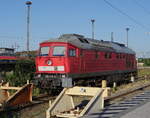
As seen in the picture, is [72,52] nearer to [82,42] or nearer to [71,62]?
[71,62]

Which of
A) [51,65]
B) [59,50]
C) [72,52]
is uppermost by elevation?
[59,50]

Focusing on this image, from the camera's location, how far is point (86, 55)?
58.1 ft

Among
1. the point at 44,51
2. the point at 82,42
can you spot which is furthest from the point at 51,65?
the point at 82,42

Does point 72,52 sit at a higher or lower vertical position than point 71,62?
higher

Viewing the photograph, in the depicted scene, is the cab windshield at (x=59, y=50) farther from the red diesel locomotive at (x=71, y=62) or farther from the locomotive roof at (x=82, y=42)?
the locomotive roof at (x=82, y=42)

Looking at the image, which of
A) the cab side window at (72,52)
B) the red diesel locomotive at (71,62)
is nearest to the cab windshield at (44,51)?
the red diesel locomotive at (71,62)

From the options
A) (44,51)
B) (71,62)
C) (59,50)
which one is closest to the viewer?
(71,62)

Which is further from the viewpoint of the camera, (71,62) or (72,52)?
(72,52)

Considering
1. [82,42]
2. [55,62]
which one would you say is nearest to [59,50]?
[55,62]

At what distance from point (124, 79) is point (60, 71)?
11.4 m

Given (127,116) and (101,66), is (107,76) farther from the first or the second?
(127,116)

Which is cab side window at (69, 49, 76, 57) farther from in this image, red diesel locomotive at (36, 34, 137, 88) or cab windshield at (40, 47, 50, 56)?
cab windshield at (40, 47, 50, 56)

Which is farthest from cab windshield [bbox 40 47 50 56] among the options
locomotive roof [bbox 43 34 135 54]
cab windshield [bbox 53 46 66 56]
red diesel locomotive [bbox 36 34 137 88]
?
locomotive roof [bbox 43 34 135 54]

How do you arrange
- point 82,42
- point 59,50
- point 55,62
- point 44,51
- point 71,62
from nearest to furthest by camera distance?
point 71,62 → point 55,62 → point 59,50 → point 44,51 → point 82,42
